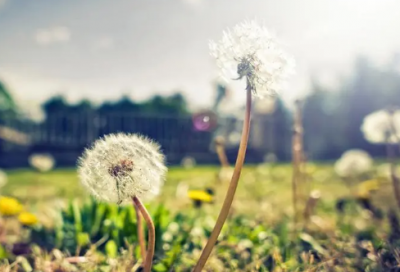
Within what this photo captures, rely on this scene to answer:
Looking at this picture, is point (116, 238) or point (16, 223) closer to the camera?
point (116, 238)

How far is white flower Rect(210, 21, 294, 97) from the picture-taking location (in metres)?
1.60

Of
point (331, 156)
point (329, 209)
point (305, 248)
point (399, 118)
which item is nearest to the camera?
point (305, 248)

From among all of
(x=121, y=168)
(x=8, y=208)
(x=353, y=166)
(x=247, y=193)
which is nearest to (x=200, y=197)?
(x=8, y=208)

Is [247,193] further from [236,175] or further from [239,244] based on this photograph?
[236,175]

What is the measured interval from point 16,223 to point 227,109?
7.73 ft

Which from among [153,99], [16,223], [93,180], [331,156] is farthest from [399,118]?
[153,99]

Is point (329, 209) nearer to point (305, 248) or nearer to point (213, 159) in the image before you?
point (305, 248)

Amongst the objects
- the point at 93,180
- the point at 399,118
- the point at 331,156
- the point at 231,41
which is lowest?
the point at 331,156

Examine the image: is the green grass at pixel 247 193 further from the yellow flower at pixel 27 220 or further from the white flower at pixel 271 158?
the white flower at pixel 271 158

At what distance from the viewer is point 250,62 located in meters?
1.61

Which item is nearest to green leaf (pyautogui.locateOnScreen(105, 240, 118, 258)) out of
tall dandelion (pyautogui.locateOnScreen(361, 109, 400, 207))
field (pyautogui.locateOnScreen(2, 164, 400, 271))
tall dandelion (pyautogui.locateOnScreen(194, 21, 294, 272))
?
field (pyautogui.locateOnScreen(2, 164, 400, 271))

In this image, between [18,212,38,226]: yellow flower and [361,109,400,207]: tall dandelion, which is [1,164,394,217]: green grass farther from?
[361,109,400,207]: tall dandelion

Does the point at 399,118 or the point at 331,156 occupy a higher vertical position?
the point at 399,118

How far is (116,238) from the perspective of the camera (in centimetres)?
242
